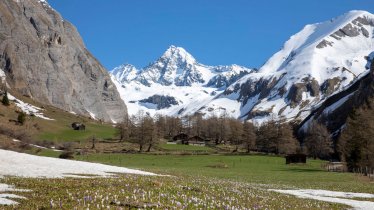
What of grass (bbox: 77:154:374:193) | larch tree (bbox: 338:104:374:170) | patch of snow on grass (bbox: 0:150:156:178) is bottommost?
grass (bbox: 77:154:374:193)

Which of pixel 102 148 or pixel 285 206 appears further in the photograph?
pixel 102 148

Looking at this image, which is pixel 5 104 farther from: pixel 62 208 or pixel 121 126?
pixel 62 208

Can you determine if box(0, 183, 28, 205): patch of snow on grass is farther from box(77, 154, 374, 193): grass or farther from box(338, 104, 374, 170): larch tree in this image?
box(338, 104, 374, 170): larch tree

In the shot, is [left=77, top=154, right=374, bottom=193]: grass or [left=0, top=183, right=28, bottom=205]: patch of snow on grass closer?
[left=0, top=183, right=28, bottom=205]: patch of snow on grass

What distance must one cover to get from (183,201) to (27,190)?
8923mm

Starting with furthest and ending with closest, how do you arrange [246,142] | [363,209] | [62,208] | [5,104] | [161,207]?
1. [5,104]
2. [246,142]
3. [363,209]
4. [161,207]
5. [62,208]

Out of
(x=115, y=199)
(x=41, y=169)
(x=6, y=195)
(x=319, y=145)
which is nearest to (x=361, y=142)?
(x=41, y=169)

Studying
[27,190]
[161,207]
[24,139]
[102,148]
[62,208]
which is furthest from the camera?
[102,148]

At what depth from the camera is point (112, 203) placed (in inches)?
738

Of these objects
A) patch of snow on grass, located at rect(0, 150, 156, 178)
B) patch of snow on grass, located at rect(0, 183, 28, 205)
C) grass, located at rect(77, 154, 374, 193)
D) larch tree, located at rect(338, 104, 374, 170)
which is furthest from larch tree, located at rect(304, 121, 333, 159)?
patch of snow on grass, located at rect(0, 183, 28, 205)

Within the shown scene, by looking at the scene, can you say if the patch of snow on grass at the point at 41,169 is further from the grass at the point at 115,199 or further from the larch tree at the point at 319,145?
the larch tree at the point at 319,145

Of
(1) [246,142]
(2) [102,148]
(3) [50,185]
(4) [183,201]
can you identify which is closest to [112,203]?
(4) [183,201]

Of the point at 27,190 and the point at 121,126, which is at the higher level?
the point at 121,126

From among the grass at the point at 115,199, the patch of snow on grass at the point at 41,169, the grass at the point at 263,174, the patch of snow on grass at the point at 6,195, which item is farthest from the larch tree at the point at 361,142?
the patch of snow on grass at the point at 6,195
